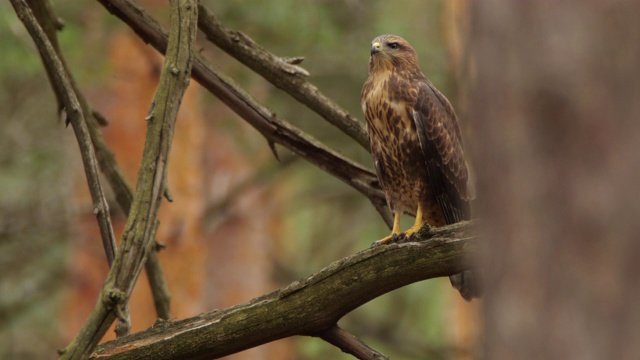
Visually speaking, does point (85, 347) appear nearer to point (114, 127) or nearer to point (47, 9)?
point (47, 9)

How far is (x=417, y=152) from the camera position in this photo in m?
6.27

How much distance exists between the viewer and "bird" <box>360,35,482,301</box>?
6176mm

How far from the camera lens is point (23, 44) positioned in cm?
1040

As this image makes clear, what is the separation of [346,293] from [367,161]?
8814 millimetres

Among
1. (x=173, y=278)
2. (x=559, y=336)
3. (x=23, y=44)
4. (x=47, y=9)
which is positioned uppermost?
(x=23, y=44)

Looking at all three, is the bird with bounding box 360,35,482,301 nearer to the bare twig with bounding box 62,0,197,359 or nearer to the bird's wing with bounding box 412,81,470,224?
the bird's wing with bounding box 412,81,470,224

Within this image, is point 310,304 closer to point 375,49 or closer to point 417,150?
point 417,150

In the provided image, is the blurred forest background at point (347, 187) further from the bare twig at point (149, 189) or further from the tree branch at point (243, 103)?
the bare twig at point (149, 189)

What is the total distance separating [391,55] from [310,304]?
2728 millimetres

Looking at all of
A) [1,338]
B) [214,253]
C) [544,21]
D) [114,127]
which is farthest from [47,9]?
[1,338]

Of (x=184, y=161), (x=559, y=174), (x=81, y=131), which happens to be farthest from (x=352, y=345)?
(x=184, y=161)

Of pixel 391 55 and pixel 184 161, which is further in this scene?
pixel 184 161

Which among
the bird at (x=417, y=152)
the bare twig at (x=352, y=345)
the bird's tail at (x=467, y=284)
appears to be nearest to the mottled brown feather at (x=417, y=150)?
the bird at (x=417, y=152)

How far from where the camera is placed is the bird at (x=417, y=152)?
6.18 metres
